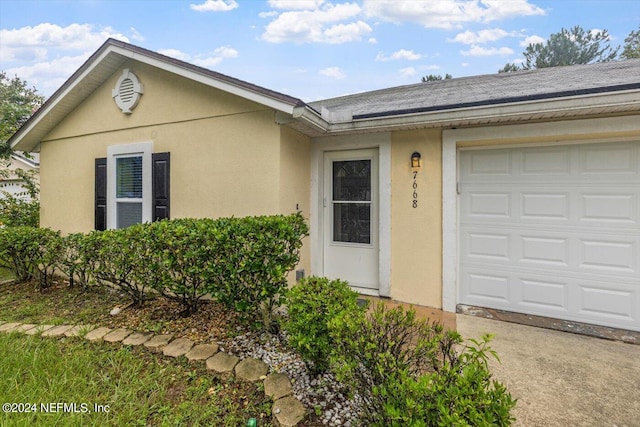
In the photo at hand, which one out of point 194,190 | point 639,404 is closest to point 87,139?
point 194,190

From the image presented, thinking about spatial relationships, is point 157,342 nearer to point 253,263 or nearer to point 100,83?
point 253,263

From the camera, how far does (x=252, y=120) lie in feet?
14.4

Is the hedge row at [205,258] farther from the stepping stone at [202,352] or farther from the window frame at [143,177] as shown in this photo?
the window frame at [143,177]

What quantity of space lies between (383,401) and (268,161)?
11.1 ft

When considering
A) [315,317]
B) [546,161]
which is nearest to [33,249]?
[315,317]

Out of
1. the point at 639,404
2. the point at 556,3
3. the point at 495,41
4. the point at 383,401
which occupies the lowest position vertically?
the point at 639,404

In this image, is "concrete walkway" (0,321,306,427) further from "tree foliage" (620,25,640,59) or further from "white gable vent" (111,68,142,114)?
"tree foliage" (620,25,640,59)

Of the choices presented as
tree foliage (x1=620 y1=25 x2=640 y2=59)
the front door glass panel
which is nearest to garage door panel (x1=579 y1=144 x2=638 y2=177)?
the front door glass panel

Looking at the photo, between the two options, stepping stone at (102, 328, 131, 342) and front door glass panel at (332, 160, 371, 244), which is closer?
stepping stone at (102, 328, 131, 342)

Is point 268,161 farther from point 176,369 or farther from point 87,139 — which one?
point 87,139

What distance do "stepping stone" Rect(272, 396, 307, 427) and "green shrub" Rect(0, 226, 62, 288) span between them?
5.23m

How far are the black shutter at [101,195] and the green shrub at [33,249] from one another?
674 millimetres

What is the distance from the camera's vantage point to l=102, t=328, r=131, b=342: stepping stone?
11.3 ft

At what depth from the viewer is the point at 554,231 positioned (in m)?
4.00
